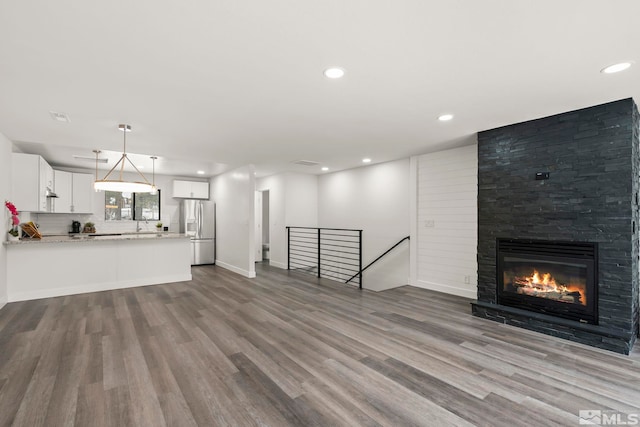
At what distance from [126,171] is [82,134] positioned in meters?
4.11

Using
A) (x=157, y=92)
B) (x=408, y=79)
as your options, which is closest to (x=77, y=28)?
(x=157, y=92)

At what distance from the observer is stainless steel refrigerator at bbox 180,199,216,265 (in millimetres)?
7988

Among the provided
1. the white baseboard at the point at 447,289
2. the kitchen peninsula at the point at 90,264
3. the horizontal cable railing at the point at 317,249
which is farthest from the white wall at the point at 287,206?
the white baseboard at the point at 447,289

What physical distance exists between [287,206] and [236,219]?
1.35 m

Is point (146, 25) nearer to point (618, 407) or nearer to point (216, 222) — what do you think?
point (618, 407)

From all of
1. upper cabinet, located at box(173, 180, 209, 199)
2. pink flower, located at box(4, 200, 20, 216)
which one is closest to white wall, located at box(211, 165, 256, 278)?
upper cabinet, located at box(173, 180, 209, 199)

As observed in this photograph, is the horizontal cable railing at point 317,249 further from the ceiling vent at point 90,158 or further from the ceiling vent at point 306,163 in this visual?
the ceiling vent at point 90,158

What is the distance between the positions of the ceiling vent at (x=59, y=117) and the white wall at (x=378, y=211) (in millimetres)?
5259

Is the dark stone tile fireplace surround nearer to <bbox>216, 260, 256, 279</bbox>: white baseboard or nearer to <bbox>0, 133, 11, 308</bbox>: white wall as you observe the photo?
<bbox>216, 260, 256, 279</bbox>: white baseboard

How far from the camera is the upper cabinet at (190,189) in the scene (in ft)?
27.2

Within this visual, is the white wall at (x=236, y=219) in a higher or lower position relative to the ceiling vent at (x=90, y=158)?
lower

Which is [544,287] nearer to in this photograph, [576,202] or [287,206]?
[576,202]

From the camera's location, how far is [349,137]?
14.4ft

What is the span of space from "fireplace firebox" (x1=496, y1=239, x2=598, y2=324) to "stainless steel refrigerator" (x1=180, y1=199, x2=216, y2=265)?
6858 millimetres
